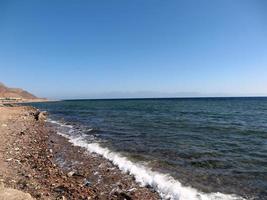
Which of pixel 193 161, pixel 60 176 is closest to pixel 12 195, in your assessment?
pixel 60 176

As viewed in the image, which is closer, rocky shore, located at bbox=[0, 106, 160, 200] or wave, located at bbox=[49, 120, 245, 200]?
rocky shore, located at bbox=[0, 106, 160, 200]

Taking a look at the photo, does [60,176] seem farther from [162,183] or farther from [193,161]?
[193,161]

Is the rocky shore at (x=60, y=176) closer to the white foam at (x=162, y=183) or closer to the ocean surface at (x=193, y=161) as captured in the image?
the white foam at (x=162, y=183)

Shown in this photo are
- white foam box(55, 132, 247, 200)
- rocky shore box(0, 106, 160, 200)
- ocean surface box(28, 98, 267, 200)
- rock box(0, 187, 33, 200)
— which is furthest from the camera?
ocean surface box(28, 98, 267, 200)

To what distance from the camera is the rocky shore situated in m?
8.11

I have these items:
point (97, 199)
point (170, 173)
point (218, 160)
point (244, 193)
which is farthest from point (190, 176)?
point (97, 199)

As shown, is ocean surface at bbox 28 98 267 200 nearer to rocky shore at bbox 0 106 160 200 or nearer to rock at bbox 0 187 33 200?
rocky shore at bbox 0 106 160 200

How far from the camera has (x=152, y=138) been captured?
18734mm

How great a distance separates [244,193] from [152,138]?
10389 mm

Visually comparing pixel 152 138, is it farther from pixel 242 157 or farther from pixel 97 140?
pixel 242 157

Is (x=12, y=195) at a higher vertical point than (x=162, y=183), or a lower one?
higher

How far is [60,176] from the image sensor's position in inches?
387

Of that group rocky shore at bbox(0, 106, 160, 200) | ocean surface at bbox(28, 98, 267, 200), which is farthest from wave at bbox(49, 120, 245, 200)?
rocky shore at bbox(0, 106, 160, 200)

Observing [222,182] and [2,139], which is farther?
[2,139]
